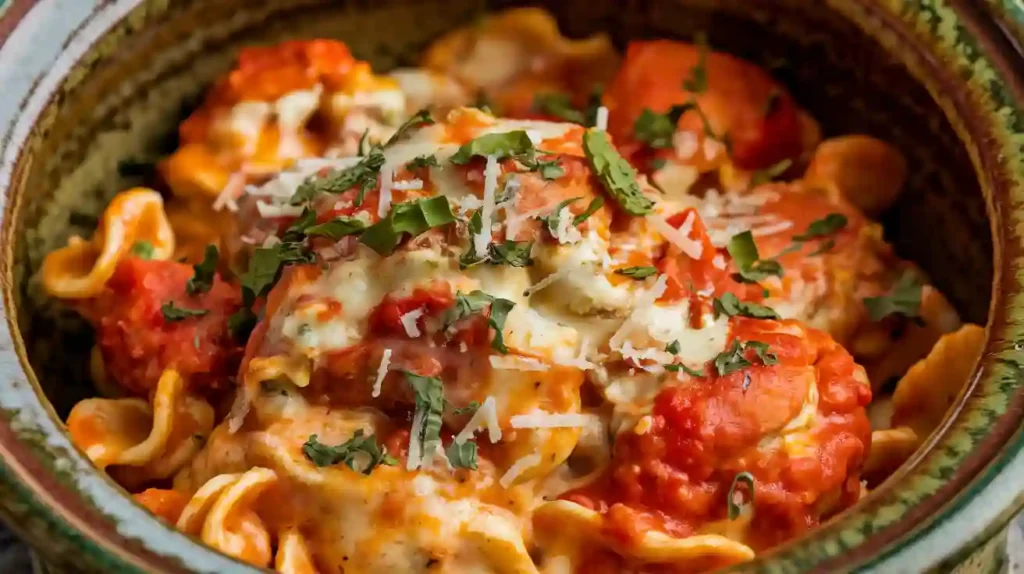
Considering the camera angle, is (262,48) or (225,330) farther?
(262,48)

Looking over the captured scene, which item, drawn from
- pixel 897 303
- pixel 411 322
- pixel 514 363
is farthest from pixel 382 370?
pixel 897 303

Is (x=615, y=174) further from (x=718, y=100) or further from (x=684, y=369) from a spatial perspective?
(x=718, y=100)

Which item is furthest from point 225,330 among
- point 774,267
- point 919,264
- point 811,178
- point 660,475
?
point 919,264

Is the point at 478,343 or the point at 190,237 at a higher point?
the point at 478,343

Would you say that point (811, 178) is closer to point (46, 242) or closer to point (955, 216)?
point (955, 216)

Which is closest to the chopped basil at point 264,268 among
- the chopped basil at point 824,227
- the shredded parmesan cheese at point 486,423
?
the shredded parmesan cheese at point 486,423

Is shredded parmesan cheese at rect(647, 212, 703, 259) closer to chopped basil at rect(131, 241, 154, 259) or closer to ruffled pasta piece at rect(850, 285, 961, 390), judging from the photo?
ruffled pasta piece at rect(850, 285, 961, 390)
